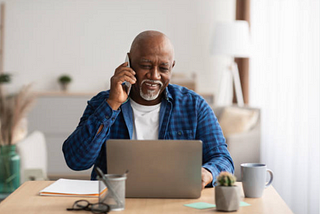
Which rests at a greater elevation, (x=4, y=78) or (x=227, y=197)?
(x=4, y=78)

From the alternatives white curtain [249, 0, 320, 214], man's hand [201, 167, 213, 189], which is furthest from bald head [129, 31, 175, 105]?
white curtain [249, 0, 320, 214]

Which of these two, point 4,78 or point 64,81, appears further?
point 64,81

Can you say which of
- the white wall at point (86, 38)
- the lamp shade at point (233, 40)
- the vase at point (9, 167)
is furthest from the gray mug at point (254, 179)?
the white wall at point (86, 38)

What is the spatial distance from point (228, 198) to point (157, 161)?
0.77 feet

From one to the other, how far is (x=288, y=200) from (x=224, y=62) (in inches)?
123

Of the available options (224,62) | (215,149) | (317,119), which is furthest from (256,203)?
(224,62)

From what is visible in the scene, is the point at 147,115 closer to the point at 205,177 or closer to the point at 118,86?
the point at 118,86

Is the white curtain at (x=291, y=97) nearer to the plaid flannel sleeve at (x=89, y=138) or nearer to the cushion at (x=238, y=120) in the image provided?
the cushion at (x=238, y=120)

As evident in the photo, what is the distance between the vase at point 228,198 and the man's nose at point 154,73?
727 millimetres

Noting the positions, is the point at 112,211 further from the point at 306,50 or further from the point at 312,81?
the point at 306,50

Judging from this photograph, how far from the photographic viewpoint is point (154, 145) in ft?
4.39

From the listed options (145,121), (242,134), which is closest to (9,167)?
(145,121)

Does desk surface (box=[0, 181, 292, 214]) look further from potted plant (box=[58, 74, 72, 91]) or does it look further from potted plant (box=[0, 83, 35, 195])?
potted plant (box=[58, 74, 72, 91])

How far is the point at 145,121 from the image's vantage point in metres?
1.98
